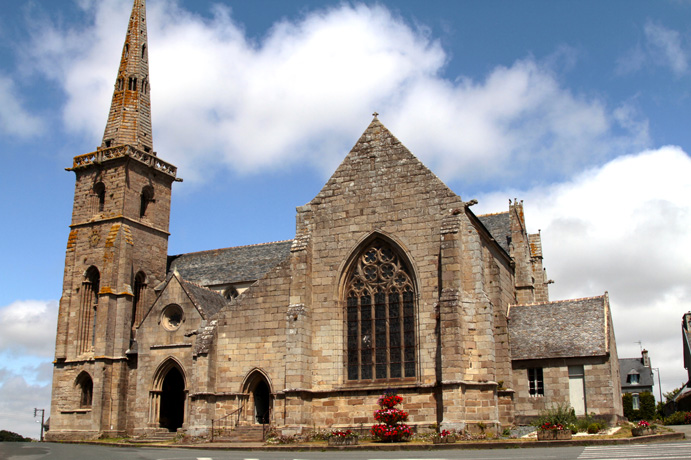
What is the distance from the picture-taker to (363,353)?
22922 mm

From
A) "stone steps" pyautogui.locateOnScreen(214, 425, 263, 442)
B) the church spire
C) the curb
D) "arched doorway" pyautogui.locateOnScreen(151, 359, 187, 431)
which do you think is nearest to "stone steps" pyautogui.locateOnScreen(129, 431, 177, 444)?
"arched doorway" pyautogui.locateOnScreen(151, 359, 187, 431)

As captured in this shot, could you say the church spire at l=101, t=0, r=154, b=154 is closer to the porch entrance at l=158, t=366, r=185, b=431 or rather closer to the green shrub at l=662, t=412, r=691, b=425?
the porch entrance at l=158, t=366, r=185, b=431

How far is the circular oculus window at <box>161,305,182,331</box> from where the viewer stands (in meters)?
29.1

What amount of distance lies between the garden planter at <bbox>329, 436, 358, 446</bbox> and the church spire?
Answer: 2331cm

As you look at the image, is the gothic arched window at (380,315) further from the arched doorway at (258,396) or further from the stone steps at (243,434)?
the stone steps at (243,434)

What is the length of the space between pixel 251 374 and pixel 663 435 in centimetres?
1343

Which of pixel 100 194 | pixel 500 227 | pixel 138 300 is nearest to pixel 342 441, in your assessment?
pixel 500 227

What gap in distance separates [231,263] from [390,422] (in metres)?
20.3

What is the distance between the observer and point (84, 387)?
1313 inches

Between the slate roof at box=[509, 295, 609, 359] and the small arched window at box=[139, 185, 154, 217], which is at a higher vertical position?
the small arched window at box=[139, 185, 154, 217]

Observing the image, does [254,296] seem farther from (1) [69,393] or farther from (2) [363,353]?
(1) [69,393]

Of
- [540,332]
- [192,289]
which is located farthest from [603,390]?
[192,289]

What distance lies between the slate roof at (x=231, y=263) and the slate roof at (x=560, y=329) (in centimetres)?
1580

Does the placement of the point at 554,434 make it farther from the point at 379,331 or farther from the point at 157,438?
the point at 157,438
